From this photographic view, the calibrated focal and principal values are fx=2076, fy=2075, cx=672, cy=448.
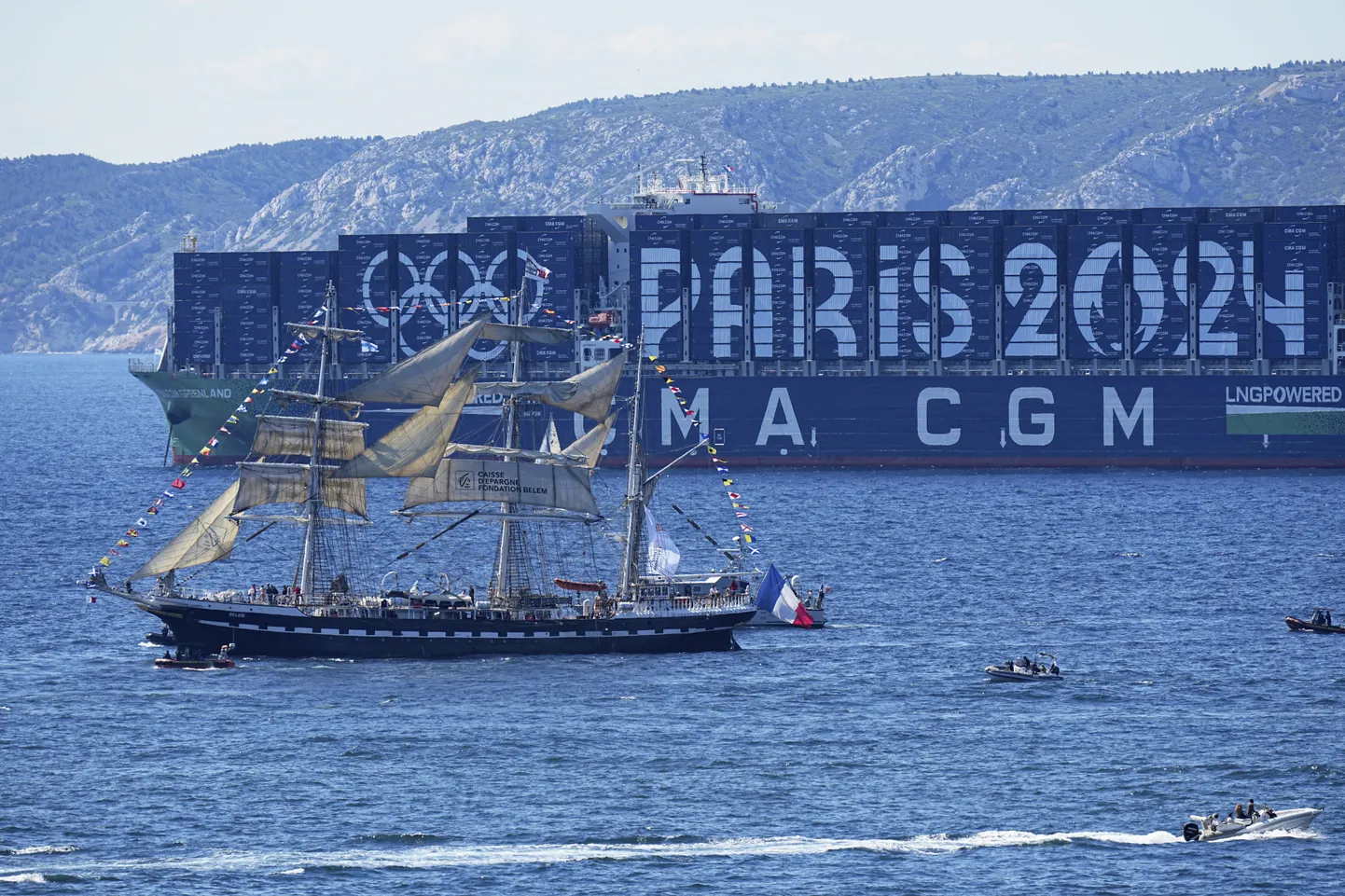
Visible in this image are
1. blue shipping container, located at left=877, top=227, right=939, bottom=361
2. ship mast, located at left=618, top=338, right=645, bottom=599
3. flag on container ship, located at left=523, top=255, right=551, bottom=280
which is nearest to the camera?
ship mast, located at left=618, top=338, right=645, bottom=599

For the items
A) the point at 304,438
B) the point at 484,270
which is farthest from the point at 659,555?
the point at 484,270

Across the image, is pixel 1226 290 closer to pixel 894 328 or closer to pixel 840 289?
pixel 894 328

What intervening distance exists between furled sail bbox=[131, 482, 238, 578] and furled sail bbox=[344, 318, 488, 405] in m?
5.89

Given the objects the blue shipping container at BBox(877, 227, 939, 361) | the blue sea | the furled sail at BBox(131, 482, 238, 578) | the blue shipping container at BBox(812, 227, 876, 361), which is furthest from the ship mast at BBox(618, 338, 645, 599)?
the blue shipping container at BBox(877, 227, 939, 361)

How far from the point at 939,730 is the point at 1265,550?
44.9m

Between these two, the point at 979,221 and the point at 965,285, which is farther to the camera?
the point at 979,221

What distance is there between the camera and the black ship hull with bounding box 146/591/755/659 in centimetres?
6906

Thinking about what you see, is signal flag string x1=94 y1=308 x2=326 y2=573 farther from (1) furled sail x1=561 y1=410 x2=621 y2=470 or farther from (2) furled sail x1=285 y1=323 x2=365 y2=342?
(1) furled sail x1=561 y1=410 x2=621 y2=470

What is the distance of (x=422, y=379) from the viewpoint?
72625 mm

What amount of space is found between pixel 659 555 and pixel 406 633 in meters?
9.91

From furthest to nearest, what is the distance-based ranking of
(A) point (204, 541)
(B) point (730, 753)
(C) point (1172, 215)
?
(C) point (1172, 215), (A) point (204, 541), (B) point (730, 753)

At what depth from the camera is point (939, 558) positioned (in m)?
96.9

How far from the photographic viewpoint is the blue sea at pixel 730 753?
46.8 meters

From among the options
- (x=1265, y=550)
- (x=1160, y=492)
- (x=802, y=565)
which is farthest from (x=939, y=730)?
(x=1160, y=492)
